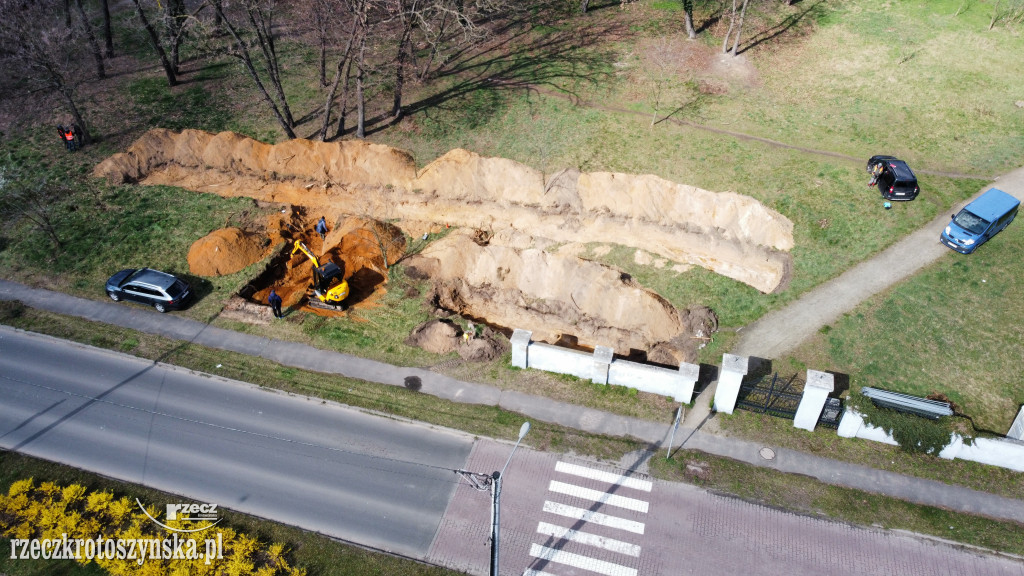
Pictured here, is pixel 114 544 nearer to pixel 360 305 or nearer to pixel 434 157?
pixel 360 305

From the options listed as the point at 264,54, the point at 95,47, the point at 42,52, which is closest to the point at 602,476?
the point at 264,54

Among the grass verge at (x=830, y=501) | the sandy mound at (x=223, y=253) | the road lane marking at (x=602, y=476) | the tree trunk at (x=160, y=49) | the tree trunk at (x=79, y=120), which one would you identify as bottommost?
the grass verge at (x=830, y=501)

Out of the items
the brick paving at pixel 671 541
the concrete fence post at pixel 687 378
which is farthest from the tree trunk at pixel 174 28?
the concrete fence post at pixel 687 378

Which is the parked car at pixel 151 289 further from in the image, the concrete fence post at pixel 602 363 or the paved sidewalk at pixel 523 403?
the concrete fence post at pixel 602 363

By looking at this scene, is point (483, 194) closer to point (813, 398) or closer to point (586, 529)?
point (586, 529)

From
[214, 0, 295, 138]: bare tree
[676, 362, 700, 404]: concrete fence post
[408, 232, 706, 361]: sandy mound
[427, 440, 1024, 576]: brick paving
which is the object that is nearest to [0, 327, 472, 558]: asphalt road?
[427, 440, 1024, 576]: brick paving

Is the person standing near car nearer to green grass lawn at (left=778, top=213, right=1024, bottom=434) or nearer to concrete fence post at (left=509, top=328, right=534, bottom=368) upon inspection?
concrete fence post at (left=509, top=328, right=534, bottom=368)
